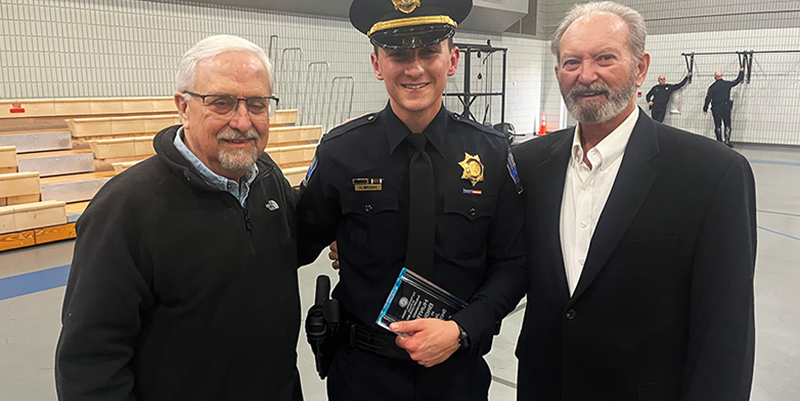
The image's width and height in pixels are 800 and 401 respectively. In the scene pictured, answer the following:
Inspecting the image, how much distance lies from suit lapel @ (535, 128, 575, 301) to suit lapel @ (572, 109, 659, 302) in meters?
0.08

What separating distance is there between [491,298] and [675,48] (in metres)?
14.2

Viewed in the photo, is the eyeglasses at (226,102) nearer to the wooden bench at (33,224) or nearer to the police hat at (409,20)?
the police hat at (409,20)

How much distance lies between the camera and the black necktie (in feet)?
4.76

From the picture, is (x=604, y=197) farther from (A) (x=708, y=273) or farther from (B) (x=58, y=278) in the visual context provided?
(B) (x=58, y=278)

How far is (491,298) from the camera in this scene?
1.47 metres

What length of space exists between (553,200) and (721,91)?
12.4m

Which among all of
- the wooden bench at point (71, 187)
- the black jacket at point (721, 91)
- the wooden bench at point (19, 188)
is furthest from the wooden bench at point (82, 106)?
the black jacket at point (721, 91)

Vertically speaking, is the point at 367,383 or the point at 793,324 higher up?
the point at 367,383

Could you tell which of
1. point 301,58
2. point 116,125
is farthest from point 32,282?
point 301,58

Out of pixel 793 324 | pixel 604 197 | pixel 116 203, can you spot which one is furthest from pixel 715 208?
pixel 793 324

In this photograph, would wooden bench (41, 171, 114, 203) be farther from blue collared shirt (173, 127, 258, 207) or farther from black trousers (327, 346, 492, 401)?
black trousers (327, 346, 492, 401)

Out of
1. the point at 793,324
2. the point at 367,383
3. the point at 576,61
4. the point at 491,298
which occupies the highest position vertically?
the point at 576,61

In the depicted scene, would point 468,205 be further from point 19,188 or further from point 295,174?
point 295,174

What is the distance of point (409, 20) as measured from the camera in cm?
146
